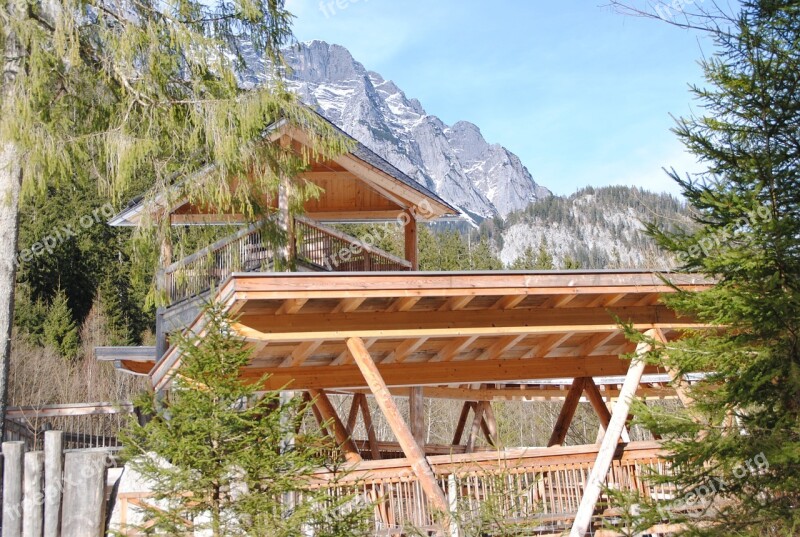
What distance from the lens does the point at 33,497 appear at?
7.20 meters

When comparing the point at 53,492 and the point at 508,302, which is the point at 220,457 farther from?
the point at 508,302

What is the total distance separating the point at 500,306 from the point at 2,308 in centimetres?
744

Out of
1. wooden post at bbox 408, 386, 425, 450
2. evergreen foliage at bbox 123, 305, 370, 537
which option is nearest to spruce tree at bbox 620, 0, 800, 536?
evergreen foliage at bbox 123, 305, 370, 537

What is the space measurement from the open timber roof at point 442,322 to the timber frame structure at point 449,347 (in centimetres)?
2

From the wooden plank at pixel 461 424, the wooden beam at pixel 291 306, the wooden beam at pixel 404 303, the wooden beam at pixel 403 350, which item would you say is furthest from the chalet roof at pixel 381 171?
the wooden beam at pixel 291 306

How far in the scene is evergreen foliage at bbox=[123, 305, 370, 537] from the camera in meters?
5.53

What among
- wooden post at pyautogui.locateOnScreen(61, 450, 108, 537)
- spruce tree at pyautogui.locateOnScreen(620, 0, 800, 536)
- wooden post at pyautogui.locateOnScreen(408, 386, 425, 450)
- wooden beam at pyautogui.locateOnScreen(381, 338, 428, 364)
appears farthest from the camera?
wooden post at pyautogui.locateOnScreen(408, 386, 425, 450)

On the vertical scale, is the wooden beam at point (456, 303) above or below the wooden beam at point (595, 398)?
above

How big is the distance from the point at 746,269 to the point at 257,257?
891 cm

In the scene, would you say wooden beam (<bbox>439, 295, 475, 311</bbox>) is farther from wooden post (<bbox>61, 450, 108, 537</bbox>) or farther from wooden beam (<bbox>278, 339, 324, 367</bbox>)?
wooden post (<bbox>61, 450, 108, 537</bbox>)

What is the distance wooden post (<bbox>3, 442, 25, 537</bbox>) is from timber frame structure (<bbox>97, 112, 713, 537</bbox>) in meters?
1.61

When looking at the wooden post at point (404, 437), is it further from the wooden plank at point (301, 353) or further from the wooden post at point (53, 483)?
the wooden post at point (53, 483)

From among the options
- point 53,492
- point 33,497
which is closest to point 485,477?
point 53,492

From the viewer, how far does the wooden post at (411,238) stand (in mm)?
15781
